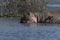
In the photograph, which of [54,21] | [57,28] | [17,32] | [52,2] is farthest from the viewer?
[52,2]

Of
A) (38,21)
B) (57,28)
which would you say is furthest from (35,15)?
(57,28)

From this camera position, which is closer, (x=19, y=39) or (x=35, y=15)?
(x=19, y=39)

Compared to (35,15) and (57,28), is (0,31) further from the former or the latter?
(35,15)

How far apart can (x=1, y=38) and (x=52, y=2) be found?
34059 millimetres

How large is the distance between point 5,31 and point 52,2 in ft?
101

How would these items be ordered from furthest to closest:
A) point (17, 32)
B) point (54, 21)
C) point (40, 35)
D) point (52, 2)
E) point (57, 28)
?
1. point (52, 2)
2. point (54, 21)
3. point (57, 28)
4. point (17, 32)
5. point (40, 35)

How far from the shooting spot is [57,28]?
26531 millimetres

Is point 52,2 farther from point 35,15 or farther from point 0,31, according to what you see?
point 0,31

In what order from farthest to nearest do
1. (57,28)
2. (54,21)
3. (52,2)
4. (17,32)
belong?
(52,2), (54,21), (57,28), (17,32)

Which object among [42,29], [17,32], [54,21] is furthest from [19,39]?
[54,21]

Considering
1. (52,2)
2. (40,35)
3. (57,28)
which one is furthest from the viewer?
(52,2)

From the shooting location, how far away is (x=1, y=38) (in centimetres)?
2192

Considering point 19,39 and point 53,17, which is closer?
point 19,39

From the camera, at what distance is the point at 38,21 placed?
31125mm
